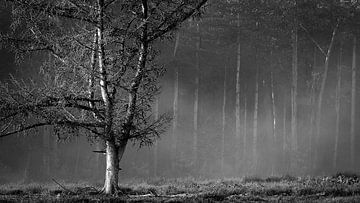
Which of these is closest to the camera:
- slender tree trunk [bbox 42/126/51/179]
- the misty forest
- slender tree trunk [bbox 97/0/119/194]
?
slender tree trunk [bbox 97/0/119/194]

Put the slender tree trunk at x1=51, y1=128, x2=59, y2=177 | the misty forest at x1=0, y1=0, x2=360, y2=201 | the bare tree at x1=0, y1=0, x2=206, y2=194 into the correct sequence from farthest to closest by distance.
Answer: the slender tree trunk at x1=51, y1=128, x2=59, y2=177
the misty forest at x1=0, y1=0, x2=360, y2=201
the bare tree at x1=0, y1=0, x2=206, y2=194

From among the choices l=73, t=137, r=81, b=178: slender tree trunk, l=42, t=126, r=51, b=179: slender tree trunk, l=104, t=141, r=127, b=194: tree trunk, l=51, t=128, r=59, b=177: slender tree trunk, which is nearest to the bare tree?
l=104, t=141, r=127, b=194: tree trunk

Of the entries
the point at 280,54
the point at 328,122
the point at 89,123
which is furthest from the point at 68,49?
the point at 328,122

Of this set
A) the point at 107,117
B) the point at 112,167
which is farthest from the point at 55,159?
the point at 107,117

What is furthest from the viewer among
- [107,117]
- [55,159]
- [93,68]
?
[55,159]

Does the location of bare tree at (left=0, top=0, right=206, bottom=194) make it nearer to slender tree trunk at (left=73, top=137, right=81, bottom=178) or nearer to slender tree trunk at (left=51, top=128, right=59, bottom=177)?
slender tree trunk at (left=73, top=137, right=81, bottom=178)

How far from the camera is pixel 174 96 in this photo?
43.6 metres

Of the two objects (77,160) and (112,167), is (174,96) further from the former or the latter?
(112,167)

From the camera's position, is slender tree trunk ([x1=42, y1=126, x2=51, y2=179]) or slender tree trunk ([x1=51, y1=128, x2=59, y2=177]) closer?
slender tree trunk ([x1=42, y1=126, x2=51, y2=179])

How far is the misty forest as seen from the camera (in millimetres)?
12312

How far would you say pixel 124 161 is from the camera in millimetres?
37812

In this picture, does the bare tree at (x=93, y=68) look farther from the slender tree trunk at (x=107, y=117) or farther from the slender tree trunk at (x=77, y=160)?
the slender tree trunk at (x=77, y=160)

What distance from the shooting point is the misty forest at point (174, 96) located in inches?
485

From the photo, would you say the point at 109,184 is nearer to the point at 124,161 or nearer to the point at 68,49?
the point at 68,49
